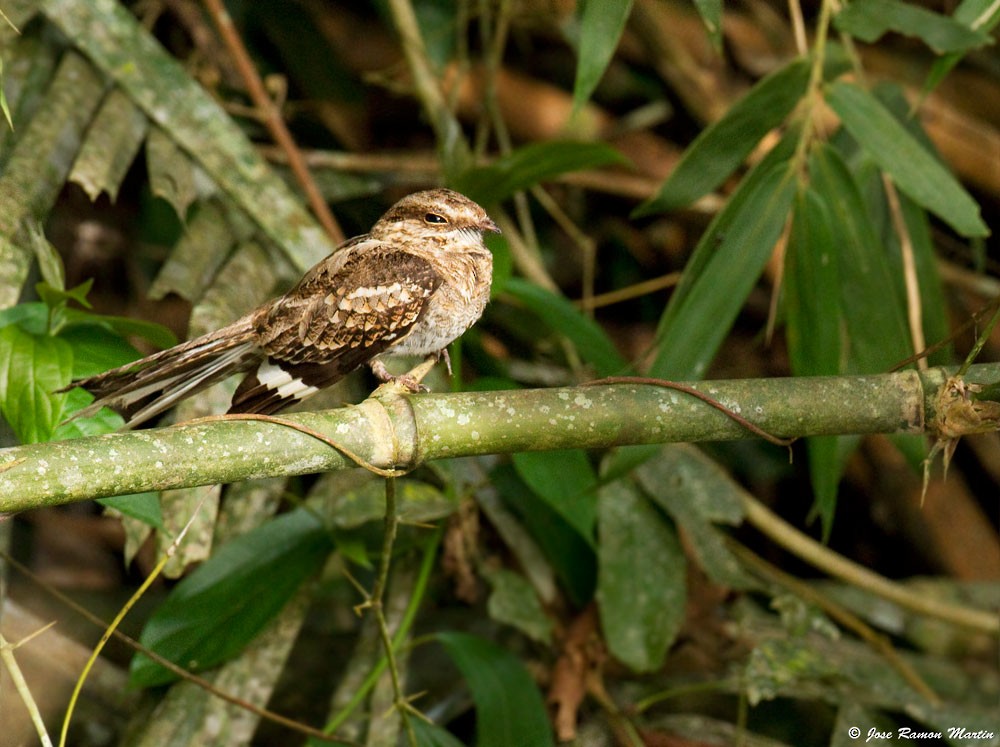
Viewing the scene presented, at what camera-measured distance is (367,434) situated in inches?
63.9

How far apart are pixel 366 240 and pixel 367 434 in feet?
2.77

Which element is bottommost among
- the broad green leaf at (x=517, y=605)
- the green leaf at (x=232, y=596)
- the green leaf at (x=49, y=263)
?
the green leaf at (x=232, y=596)

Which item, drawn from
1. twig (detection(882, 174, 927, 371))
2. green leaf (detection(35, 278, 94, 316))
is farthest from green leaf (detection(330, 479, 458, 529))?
twig (detection(882, 174, 927, 371))

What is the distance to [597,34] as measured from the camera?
83.0 inches

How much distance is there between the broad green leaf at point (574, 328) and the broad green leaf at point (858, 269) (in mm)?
570

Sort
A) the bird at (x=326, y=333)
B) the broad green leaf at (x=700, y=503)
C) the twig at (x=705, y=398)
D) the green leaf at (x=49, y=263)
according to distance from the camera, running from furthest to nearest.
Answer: the broad green leaf at (x=700, y=503) → the bird at (x=326, y=333) → the green leaf at (x=49, y=263) → the twig at (x=705, y=398)

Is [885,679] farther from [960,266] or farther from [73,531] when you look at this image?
[73,531]

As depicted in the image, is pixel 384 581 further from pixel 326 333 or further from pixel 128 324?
pixel 128 324

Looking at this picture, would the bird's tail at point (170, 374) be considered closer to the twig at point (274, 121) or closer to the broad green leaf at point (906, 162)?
the twig at point (274, 121)

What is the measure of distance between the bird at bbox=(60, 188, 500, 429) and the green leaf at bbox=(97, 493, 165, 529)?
0.56 feet

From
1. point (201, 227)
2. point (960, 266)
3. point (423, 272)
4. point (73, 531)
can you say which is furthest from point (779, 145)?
point (73, 531)

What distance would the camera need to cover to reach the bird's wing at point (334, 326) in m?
2.09

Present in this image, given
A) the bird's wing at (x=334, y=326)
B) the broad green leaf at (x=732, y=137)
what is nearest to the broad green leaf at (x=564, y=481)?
the bird's wing at (x=334, y=326)

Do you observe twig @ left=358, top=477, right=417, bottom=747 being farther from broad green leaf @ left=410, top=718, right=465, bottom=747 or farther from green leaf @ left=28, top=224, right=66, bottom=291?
green leaf @ left=28, top=224, right=66, bottom=291
